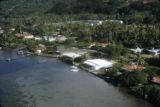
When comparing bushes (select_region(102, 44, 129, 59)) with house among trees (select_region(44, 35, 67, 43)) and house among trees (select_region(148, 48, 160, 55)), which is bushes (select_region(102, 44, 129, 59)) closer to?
house among trees (select_region(148, 48, 160, 55))

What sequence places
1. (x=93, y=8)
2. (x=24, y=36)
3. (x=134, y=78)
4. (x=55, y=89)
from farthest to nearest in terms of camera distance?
(x=93, y=8) < (x=24, y=36) < (x=55, y=89) < (x=134, y=78)

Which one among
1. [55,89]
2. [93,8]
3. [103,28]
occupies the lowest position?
A: [55,89]

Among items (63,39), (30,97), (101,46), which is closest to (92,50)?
(101,46)

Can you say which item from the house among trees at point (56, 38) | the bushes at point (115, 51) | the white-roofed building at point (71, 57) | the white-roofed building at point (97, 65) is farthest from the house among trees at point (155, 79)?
the house among trees at point (56, 38)

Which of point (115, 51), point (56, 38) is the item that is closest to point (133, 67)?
point (115, 51)

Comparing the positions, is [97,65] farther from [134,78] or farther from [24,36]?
[24,36]

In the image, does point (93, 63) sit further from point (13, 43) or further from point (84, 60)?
point (13, 43)
